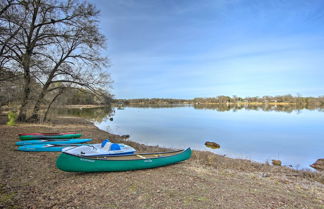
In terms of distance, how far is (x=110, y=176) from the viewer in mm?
5602

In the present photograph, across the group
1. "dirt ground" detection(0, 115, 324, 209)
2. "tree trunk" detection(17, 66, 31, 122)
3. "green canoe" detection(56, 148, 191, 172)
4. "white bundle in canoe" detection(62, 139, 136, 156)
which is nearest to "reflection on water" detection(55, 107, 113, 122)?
"tree trunk" detection(17, 66, 31, 122)

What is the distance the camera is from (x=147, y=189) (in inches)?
189

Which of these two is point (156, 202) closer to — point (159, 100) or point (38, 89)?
point (38, 89)

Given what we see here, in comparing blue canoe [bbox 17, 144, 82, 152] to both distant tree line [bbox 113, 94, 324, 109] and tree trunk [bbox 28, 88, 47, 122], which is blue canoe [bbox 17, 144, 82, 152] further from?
distant tree line [bbox 113, 94, 324, 109]

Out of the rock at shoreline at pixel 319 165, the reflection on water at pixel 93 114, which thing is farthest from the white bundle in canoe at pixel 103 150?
the reflection on water at pixel 93 114

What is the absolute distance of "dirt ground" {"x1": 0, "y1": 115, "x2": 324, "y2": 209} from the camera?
159 inches

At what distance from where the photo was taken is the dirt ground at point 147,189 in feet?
13.3

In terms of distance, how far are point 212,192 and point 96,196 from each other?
261 centimetres

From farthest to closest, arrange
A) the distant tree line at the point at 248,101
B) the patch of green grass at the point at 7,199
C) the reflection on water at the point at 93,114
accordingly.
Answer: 1. the distant tree line at the point at 248,101
2. the reflection on water at the point at 93,114
3. the patch of green grass at the point at 7,199

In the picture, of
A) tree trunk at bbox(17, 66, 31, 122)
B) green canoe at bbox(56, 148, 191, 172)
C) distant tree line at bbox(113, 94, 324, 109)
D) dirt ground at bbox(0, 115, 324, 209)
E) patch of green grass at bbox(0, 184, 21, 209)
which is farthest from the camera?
distant tree line at bbox(113, 94, 324, 109)

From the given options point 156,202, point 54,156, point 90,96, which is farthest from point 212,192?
point 90,96

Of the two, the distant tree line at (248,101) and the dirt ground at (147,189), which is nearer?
the dirt ground at (147,189)

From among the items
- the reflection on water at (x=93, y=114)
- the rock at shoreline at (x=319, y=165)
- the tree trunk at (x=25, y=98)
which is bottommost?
the rock at shoreline at (x=319, y=165)

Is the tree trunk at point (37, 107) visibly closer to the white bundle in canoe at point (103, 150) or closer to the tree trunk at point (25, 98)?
the tree trunk at point (25, 98)
